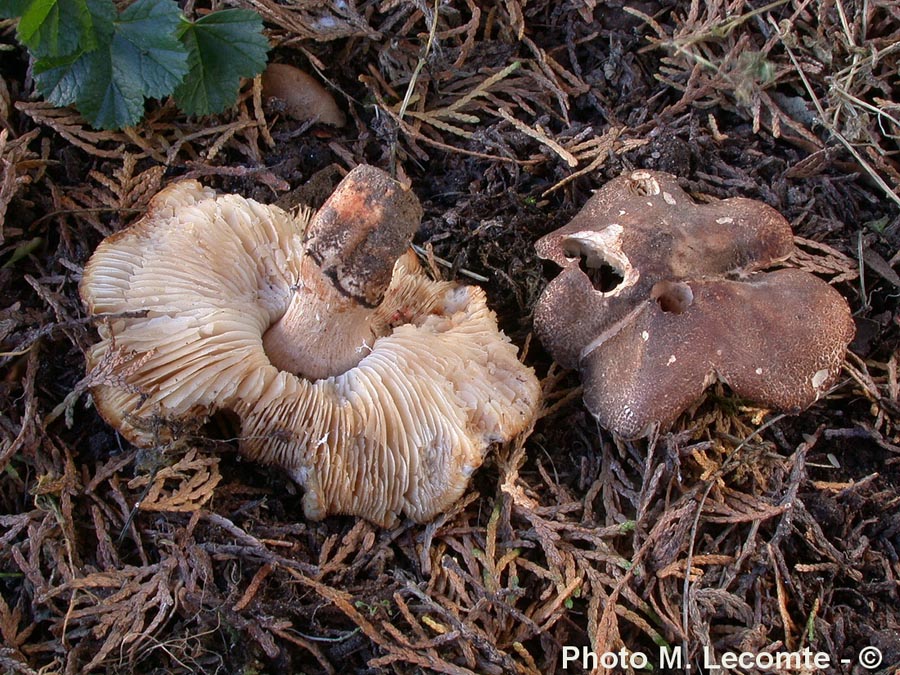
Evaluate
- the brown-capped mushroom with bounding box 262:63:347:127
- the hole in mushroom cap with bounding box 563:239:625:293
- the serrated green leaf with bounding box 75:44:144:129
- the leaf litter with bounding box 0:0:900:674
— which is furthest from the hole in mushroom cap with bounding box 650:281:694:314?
the serrated green leaf with bounding box 75:44:144:129

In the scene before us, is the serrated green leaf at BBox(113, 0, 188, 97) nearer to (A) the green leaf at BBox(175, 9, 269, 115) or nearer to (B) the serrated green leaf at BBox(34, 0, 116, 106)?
(B) the serrated green leaf at BBox(34, 0, 116, 106)

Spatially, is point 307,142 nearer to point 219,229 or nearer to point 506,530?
point 219,229

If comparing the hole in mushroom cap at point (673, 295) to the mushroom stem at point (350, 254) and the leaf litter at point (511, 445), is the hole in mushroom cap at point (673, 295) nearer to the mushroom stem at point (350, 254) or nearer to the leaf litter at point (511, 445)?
the leaf litter at point (511, 445)

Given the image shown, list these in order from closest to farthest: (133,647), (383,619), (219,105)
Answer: (133,647) < (383,619) < (219,105)

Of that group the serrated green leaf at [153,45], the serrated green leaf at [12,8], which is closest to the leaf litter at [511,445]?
the serrated green leaf at [153,45]

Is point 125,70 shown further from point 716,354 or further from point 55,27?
point 716,354

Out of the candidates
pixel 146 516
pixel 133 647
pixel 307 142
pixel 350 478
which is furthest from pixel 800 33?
pixel 133 647
